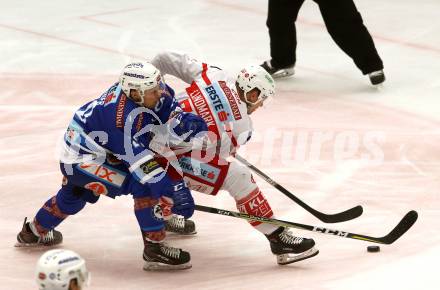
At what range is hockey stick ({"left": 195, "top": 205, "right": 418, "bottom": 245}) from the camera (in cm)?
564

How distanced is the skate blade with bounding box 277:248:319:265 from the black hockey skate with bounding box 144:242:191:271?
459 mm

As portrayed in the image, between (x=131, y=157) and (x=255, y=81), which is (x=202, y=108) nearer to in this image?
(x=255, y=81)

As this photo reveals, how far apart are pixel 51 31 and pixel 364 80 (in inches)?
119

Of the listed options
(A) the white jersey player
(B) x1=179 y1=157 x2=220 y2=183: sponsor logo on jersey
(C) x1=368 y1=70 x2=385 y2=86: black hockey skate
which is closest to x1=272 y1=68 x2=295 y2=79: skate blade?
(C) x1=368 y1=70 x2=385 y2=86: black hockey skate

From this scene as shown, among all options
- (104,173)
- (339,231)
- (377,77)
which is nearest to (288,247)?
(339,231)

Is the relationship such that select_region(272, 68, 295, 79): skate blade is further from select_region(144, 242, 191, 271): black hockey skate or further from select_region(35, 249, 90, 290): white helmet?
select_region(35, 249, 90, 290): white helmet

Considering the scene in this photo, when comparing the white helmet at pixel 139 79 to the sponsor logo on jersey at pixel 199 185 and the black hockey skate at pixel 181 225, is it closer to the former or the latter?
the sponsor logo on jersey at pixel 199 185

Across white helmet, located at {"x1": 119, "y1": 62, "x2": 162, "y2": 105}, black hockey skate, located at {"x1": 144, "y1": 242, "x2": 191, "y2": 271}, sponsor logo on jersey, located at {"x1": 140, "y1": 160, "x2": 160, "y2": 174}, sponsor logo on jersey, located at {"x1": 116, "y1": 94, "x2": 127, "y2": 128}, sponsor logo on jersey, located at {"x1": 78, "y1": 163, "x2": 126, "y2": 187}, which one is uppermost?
white helmet, located at {"x1": 119, "y1": 62, "x2": 162, "y2": 105}

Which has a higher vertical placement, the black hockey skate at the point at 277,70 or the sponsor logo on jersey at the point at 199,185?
the sponsor logo on jersey at the point at 199,185

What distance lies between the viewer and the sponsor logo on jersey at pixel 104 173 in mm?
5547

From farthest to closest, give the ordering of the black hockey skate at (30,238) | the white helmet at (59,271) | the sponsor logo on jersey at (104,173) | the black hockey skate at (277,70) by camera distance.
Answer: the black hockey skate at (277,70) → the black hockey skate at (30,238) → the sponsor logo on jersey at (104,173) → the white helmet at (59,271)

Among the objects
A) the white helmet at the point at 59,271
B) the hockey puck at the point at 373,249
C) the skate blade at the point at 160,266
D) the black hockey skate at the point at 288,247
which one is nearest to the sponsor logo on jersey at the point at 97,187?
the skate blade at the point at 160,266

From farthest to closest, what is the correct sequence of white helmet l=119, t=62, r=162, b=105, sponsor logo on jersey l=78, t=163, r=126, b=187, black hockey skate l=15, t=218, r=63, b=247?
black hockey skate l=15, t=218, r=63, b=247 < sponsor logo on jersey l=78, t=163, r=126, b=187 < white helmet l=119, t=62, r=162, b=105

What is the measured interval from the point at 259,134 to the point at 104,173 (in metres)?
2.50
